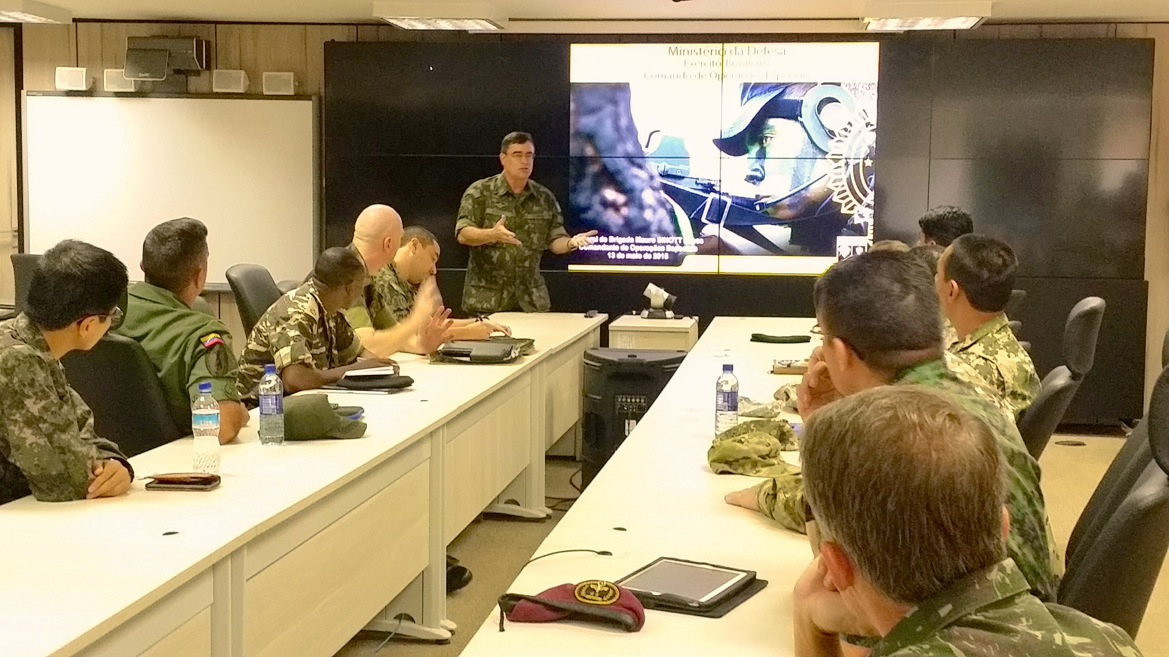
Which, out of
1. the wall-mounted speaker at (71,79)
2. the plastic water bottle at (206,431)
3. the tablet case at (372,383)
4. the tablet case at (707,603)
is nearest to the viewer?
the tablet case at (707,603)

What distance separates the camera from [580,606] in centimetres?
181

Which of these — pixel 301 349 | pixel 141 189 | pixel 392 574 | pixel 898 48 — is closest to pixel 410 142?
pixel 141 189

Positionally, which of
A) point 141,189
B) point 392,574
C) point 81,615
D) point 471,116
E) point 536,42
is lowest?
point 392,574

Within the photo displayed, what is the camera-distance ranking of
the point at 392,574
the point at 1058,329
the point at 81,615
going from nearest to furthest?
the point at 81,615 < the point at 392,574 < the point at 1058,329

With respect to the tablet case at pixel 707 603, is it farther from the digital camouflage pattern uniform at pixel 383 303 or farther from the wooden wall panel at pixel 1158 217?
the wooden wall panel at pixel 1158 217

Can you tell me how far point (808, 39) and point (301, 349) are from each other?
15.3 ft

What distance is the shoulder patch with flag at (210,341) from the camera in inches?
119

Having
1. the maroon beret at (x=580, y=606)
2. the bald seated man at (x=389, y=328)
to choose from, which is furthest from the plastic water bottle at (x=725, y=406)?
the bald seated man at (x=389, y=328)

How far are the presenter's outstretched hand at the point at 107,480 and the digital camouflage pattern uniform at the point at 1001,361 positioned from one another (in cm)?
204

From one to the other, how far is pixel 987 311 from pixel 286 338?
205 centimetres

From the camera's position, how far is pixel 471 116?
295 inches

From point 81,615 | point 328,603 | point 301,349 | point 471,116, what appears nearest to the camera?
point 81,615

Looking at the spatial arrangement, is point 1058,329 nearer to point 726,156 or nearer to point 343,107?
point 726,156

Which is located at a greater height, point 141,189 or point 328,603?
point 141,189
